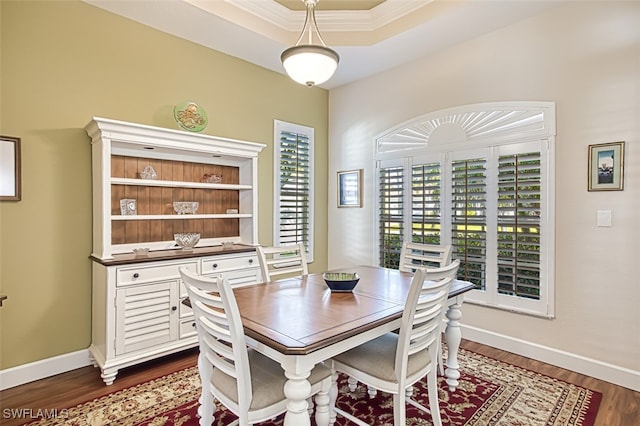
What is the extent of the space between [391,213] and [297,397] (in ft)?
9.65

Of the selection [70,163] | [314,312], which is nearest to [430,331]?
[314,312]

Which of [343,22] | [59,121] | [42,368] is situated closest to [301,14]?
[343,22]

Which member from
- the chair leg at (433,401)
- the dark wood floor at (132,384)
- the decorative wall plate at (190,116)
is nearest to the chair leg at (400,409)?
the chair leg at (433,401)

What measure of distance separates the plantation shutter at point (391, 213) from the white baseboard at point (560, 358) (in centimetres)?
108

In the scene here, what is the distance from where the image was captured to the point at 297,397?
1.42 metres

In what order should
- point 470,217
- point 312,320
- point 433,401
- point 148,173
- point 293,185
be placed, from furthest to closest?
point 293,185
point 470,217
point 148,173
point 433,401
point 312,320

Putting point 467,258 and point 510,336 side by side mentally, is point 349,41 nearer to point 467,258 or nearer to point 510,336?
point 467,258

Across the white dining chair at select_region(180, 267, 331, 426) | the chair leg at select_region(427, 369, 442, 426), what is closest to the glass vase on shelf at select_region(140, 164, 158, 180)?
the white dining chair at select_region(180, 267, 331, 426)

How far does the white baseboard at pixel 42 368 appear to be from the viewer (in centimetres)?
252

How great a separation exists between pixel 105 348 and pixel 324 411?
6.09ft

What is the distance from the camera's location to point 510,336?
315 cm

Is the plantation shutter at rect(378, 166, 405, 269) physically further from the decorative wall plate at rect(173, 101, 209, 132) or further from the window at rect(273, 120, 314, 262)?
the decorative wall plate at rect(173, 101, 209, 132)

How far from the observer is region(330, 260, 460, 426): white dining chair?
168 centimetres

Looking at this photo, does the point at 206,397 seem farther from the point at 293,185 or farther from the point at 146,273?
the point at 293,185
